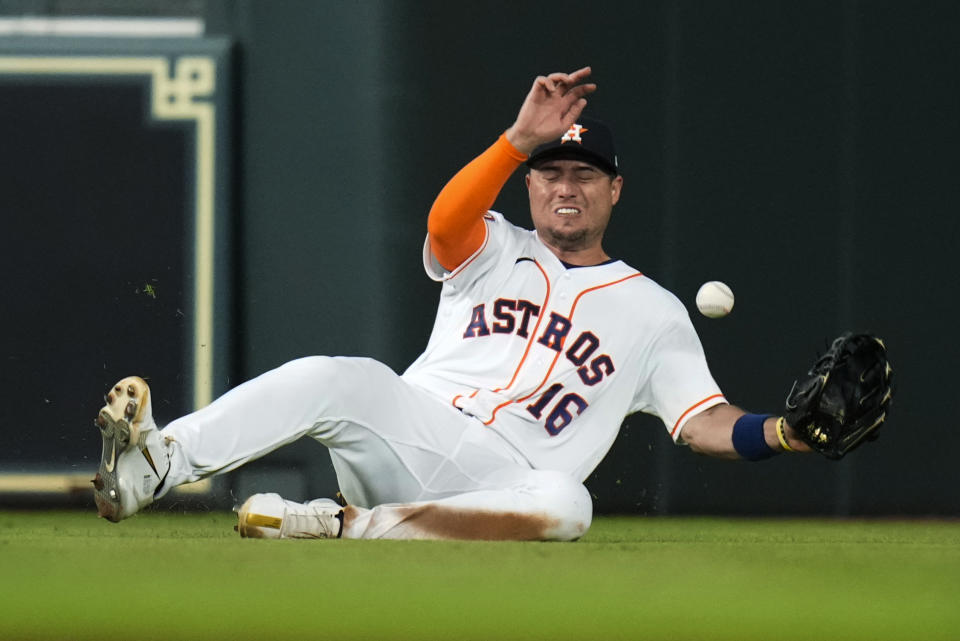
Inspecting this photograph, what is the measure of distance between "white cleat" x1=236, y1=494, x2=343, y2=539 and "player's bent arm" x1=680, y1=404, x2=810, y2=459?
2.68 feet

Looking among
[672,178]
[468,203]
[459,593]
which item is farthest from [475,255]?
[672,178]

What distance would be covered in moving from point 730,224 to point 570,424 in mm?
1688

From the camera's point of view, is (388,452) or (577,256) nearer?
(388,452)

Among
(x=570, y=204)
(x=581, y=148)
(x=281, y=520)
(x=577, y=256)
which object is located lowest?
(x=281, y=520)

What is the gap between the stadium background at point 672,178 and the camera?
4.50 m

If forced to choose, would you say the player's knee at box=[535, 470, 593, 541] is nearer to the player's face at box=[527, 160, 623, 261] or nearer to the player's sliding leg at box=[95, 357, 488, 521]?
the player's sliding leg at box=[95, 357, 488, 521]

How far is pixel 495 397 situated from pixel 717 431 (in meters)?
0.49

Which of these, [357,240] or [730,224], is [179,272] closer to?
[357,240]

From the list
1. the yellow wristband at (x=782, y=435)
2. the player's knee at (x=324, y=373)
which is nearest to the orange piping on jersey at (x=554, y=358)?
the player's knee at (x=324, y=373)

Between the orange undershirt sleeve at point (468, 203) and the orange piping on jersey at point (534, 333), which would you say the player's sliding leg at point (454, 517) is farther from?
the orange undershirt sleeve at point (468, 203)

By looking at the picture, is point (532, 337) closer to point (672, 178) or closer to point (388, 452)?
point (388, 452)

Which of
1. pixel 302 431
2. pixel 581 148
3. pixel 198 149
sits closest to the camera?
pixel 302 431

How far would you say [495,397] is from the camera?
3.02 meters

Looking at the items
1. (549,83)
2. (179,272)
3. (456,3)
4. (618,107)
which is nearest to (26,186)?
(179,272)
